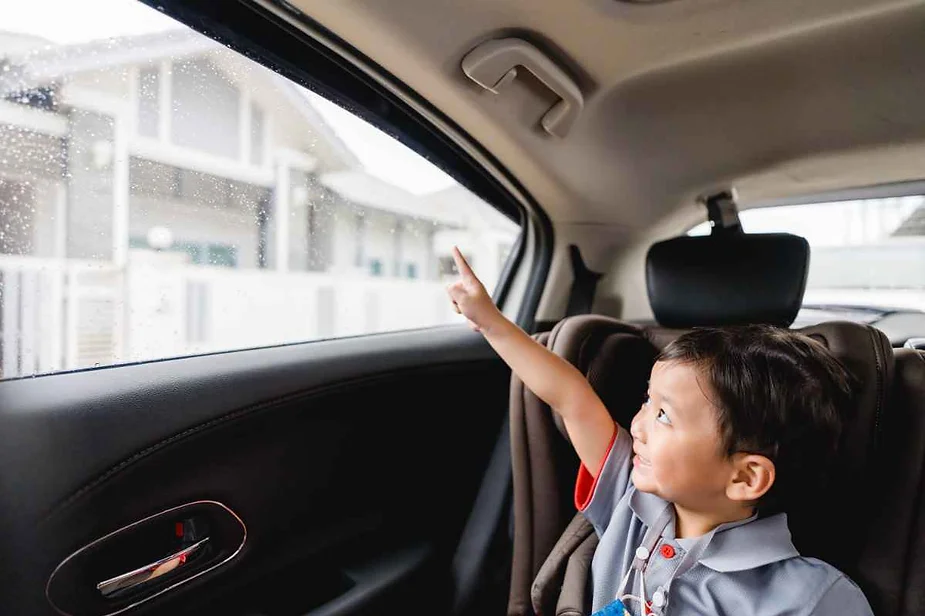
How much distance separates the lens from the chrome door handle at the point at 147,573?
1151 millimetres

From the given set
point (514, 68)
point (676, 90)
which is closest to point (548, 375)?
point (514, 68)

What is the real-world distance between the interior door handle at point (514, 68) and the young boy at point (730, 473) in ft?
2.36

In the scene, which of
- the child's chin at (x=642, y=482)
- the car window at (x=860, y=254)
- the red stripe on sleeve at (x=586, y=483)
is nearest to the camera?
the child's chin at (x=642, y=482)

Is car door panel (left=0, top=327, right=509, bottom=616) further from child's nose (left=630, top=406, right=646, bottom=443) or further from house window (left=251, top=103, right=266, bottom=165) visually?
child's nose (left=630, top=406, right=646, bottom=443)

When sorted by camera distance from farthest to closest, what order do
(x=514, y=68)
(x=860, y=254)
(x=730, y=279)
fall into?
(x=860, y=254), (x=730, y=279), (x=514, y=68)

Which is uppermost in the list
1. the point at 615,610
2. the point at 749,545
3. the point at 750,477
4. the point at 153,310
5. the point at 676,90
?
the point at 676,90

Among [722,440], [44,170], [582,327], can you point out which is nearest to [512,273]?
[582,327]

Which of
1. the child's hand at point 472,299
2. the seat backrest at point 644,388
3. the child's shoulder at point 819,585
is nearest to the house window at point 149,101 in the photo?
the child's hand at point 472,299

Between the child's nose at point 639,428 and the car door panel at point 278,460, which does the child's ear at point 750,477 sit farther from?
the car door panel at point 278,460

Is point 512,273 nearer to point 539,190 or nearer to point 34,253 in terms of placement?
point 539,190

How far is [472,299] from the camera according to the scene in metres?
1.34

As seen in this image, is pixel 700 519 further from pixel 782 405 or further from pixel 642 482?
pixel 782 405

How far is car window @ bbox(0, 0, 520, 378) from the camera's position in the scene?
1.18 metres

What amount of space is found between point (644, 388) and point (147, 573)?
1109mm
